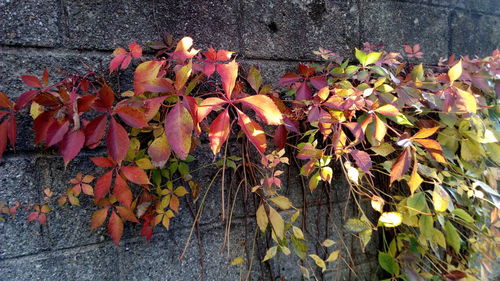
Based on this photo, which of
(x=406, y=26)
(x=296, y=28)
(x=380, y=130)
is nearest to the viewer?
(x=380, y=130)

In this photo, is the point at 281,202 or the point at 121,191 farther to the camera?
the point at 281,202

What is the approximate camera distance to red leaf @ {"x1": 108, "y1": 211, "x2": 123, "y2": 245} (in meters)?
0.91

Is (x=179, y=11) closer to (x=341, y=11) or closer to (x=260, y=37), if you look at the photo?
(x=260, y=37)

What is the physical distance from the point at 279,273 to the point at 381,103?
2.41 feet

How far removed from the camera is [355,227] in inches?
40.4

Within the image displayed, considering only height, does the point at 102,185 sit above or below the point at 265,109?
below

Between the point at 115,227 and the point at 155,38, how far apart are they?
0.61 meters

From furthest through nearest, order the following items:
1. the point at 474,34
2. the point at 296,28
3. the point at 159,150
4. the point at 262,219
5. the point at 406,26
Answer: the point at 474,34 < the point at 406,26 < the point at 296,28 < the point at 262,219 < the point at 159,150

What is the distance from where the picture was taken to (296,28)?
1248mm

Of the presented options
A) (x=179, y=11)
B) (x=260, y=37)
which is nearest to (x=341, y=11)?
(x=260, y=37)

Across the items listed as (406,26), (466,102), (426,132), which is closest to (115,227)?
(426,132)

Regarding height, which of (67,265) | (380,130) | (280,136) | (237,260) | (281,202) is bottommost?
(237,260)

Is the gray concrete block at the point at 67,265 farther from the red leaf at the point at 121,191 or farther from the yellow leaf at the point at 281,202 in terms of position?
the yellow leaf at the point at 281,202

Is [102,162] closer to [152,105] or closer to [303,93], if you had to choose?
[152,105]
